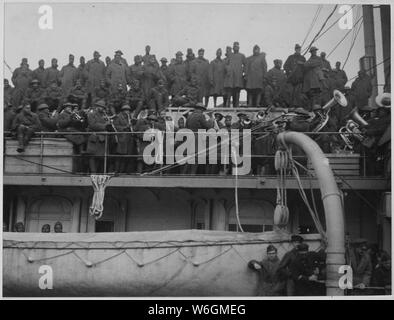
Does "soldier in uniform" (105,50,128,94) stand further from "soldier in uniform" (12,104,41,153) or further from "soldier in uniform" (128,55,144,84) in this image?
"soldier in uniform" (12,104,41,153)

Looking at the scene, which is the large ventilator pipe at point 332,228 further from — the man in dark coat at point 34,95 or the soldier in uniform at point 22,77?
the soldier in uniform at point 22,77

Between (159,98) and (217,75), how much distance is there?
1007 millimetres

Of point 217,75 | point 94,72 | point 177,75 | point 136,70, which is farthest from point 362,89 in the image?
point 94,72

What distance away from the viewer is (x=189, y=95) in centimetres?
1035

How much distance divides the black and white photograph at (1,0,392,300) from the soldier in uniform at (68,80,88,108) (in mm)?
24

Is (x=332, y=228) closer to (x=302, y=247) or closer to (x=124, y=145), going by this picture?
(x=302, y=247)

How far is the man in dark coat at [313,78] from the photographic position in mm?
10273

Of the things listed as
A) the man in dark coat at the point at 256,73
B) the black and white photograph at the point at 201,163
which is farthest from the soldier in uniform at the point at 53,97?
the man in dark coat at the point at 256,73

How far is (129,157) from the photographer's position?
9844 millimetres

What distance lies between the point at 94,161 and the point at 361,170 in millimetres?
3750

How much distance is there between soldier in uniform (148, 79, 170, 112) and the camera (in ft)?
34.6

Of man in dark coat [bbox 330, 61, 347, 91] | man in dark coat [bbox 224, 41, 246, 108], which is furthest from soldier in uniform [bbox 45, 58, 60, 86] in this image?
man in dark coat [bbox 330, 61, 347, 91]
